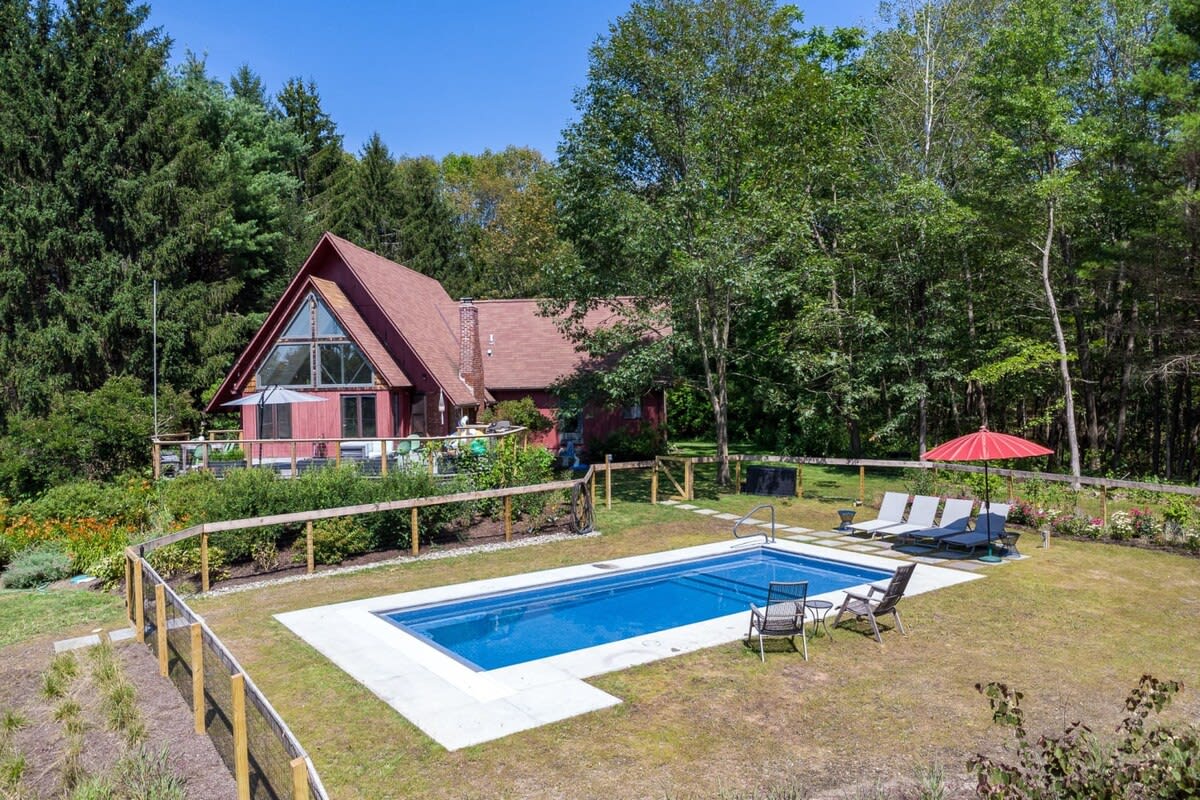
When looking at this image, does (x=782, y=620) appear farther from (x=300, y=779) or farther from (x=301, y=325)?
(x=301, y=325)

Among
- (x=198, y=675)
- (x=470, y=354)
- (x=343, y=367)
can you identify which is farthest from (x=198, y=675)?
(x=470, y=354)

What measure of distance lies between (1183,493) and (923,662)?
9.31 metres

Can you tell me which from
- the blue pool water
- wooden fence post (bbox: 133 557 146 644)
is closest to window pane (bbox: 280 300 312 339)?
the blue pool water

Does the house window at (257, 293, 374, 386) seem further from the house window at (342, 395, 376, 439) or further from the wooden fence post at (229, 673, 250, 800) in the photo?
the wooden fence post at (229, 673, 250, 800)

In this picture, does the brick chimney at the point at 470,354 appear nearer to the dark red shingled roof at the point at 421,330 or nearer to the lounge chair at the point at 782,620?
the dark red shingled roof at the point at 421,330

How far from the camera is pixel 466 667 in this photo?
26.4ft

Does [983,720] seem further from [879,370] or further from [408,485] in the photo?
[879,370]

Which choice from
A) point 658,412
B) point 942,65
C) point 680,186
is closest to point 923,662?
point 680,186

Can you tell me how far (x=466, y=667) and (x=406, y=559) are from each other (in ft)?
17.5

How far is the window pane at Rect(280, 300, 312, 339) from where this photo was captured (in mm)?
23125

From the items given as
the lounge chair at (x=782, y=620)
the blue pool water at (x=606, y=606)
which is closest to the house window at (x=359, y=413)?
the blue pool water at (x=606, y=606)

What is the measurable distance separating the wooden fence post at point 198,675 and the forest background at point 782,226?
1378 centimetres

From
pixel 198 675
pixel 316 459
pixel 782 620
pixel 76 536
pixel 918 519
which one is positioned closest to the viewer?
pixel 198 675

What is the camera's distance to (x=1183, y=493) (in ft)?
45.7
